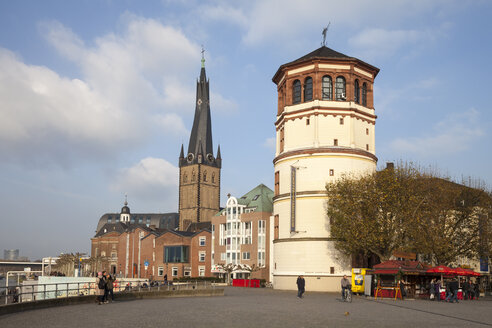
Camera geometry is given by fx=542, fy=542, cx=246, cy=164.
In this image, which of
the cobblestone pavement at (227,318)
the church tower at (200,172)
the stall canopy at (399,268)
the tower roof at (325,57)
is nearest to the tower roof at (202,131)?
the church tower at (200,172)

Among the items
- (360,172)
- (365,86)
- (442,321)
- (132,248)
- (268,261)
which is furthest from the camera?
(132,248)

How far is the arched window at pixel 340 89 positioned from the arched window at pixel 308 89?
2442mm

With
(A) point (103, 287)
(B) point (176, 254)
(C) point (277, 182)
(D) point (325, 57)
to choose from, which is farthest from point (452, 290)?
(B) point (176, 254)

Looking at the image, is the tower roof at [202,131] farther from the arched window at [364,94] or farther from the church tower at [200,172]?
the arched window at [364,94]

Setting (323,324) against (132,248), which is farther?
(132,248)

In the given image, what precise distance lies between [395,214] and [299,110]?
48.6 feet

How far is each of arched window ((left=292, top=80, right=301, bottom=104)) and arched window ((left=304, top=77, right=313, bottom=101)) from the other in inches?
28.6

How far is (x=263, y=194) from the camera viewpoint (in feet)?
281

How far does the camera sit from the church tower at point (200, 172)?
172625 millimetres

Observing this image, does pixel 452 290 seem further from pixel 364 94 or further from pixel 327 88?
pixel 364 94

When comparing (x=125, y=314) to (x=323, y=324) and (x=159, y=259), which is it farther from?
(x=159, y=259)

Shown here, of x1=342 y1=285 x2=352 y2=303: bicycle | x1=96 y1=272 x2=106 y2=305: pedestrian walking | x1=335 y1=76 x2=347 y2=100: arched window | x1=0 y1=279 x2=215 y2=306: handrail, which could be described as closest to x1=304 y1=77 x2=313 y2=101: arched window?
x1=335 y1=76 x2=347 y2=100: arched window

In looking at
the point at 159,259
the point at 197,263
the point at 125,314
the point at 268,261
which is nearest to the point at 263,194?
Result: the point at 268,261

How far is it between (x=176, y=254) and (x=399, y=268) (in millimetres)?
71133
